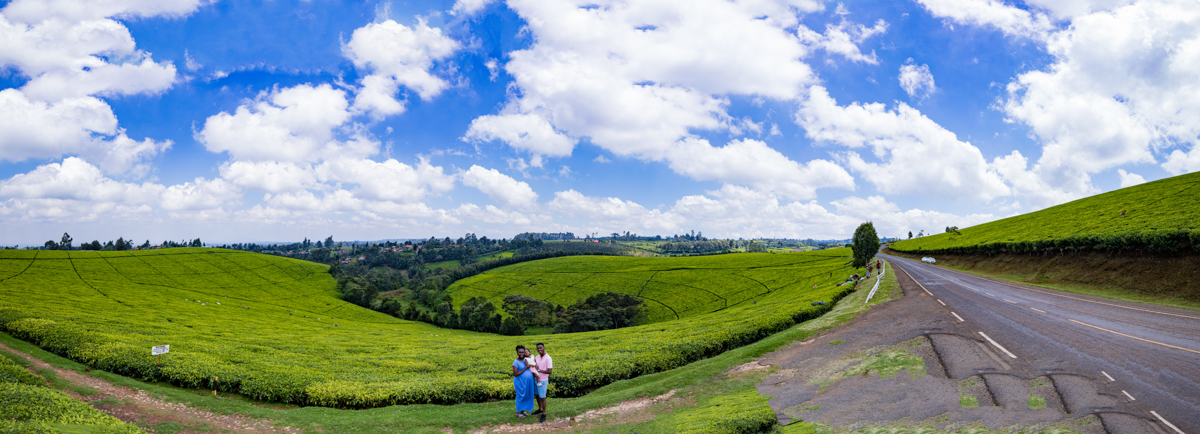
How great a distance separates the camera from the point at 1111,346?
15477 millimetres

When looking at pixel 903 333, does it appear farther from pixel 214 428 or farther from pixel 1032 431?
pixel 214 428

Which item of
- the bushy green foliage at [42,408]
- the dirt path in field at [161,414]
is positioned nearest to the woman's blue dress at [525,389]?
the dirt path in field at [161,414]

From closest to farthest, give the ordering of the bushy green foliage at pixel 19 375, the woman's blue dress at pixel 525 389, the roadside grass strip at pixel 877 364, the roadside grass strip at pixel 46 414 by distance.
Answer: the roadside grass strip at pixel 46 414 < the woman's blue dress at pixel 525 389 < the roadside grass strip at pixel 877 364 < the bushy green foliage at pixel 19 375

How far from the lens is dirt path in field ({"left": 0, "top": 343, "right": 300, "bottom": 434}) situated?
14002 millimetres

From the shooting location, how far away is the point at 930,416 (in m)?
11.2

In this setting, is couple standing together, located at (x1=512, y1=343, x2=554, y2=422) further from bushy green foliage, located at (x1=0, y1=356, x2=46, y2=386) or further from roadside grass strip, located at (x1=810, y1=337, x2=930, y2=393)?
bushy green foliage, located at (x1=0, y1=356, x2=46, y2=386)

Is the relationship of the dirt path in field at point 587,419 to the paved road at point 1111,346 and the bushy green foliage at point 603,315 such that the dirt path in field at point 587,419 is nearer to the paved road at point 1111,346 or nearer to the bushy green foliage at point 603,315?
the paved road at point 1111,346

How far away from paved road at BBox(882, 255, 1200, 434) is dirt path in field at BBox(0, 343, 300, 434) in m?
24.0

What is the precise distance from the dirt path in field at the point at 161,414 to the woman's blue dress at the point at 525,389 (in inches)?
291

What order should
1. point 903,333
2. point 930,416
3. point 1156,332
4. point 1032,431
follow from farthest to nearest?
point 903,333, point 1156,332, point 930,416, point 1032,431

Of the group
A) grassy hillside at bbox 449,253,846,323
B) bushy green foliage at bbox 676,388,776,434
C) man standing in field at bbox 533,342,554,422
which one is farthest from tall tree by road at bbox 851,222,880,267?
man standing in field at bbox 533,342,554,422

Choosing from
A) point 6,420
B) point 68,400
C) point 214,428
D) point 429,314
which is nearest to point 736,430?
point 214,428

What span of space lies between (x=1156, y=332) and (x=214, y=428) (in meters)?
36.3

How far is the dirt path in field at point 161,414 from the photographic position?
14002 millimetres
